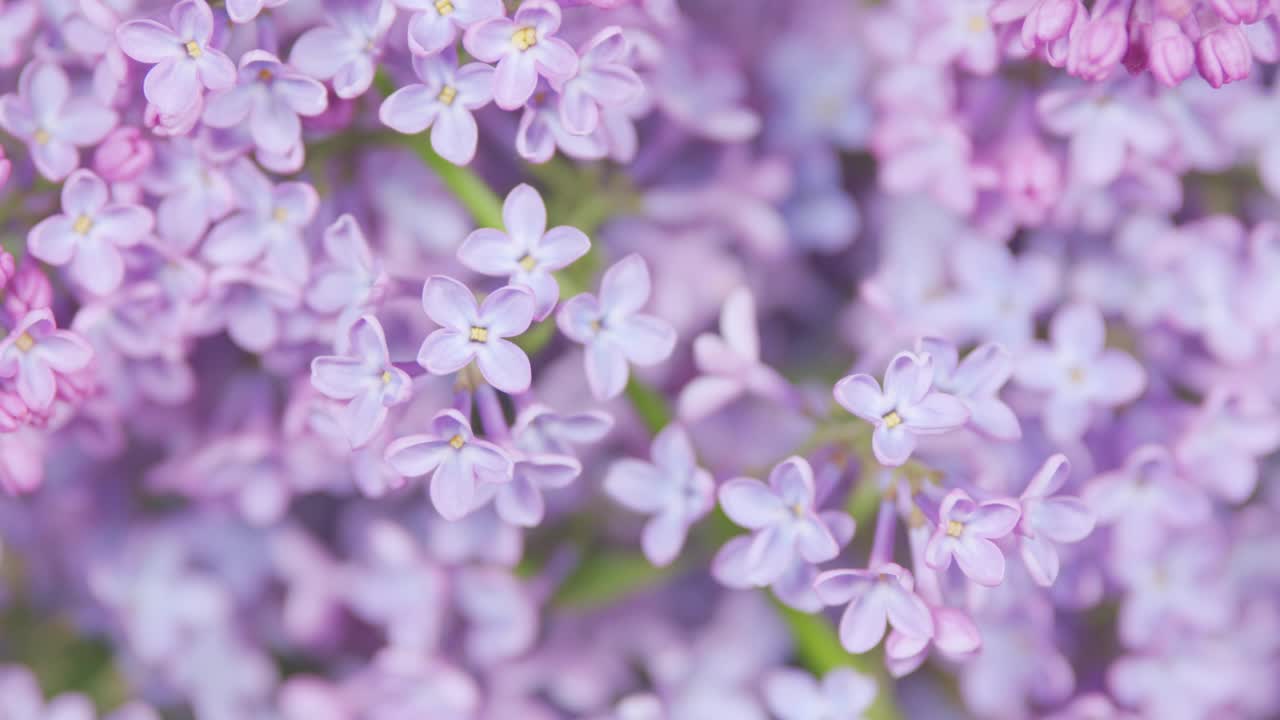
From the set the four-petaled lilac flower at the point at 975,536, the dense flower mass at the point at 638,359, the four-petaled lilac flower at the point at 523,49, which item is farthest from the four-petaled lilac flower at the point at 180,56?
the four-petaled lilac flower at the point at 975,536

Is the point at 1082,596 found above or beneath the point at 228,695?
above

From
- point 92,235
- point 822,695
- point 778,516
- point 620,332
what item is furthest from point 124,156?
point 822,695

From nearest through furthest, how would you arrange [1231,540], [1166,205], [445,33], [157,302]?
[445,33], [157,302], [1166,205], [1231,540]

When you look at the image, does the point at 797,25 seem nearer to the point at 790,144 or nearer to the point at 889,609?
the point at 790,144

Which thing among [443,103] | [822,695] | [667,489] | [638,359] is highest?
[443,103]

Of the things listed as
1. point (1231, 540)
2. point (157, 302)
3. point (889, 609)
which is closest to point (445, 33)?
point (157, 302)

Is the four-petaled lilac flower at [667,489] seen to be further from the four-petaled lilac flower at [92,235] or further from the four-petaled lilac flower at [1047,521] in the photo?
the four-petaled lilac flower at [92,235]

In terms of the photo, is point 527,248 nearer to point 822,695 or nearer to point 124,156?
point 124,156
